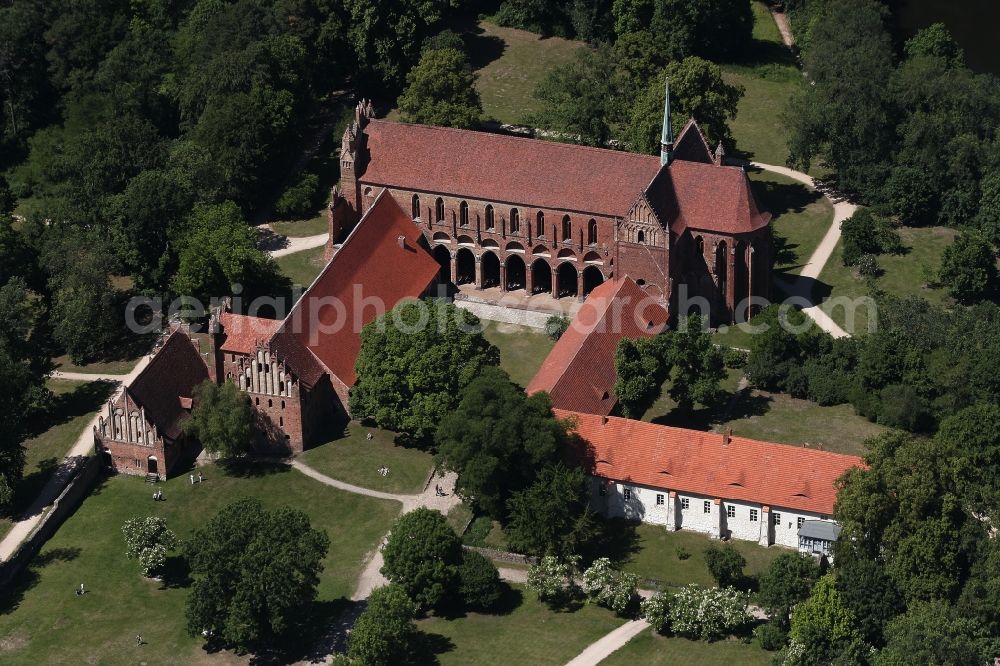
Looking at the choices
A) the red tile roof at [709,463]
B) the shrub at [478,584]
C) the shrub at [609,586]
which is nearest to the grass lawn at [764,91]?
the red tile roof at [709,463]

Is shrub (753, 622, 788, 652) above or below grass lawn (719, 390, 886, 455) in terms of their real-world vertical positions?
below

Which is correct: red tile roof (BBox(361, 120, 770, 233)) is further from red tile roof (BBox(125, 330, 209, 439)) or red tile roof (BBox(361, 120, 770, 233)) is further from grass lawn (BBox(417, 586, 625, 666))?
grass lawn (BBox(417, 586, 625, 666))

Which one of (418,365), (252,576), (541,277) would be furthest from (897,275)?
(252,576)

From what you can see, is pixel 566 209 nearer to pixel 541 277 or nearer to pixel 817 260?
pixel 541 277

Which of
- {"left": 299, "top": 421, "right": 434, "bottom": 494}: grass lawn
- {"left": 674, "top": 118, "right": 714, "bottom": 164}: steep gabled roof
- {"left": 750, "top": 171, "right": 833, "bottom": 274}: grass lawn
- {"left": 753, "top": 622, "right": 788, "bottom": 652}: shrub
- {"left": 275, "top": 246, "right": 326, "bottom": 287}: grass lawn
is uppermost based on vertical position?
{"left": 674, "top": 118, "right": 714, "bottom": 164}: steep gabled roof

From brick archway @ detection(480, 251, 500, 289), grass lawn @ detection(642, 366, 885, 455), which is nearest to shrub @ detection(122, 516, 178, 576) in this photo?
grass lawn @ detection(642, 366, 885, 455)

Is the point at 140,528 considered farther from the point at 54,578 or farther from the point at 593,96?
the point at 593,96

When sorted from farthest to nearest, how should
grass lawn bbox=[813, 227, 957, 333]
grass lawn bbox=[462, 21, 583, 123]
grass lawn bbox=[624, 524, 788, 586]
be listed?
grass lawn bbox=[462, 21, 583, 123]
grass lawn bbox=[813, 227, 957, 333]
grass lawn bbox=[624, 524, 788, 586]

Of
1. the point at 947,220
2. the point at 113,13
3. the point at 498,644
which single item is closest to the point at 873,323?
the point at 947,220
